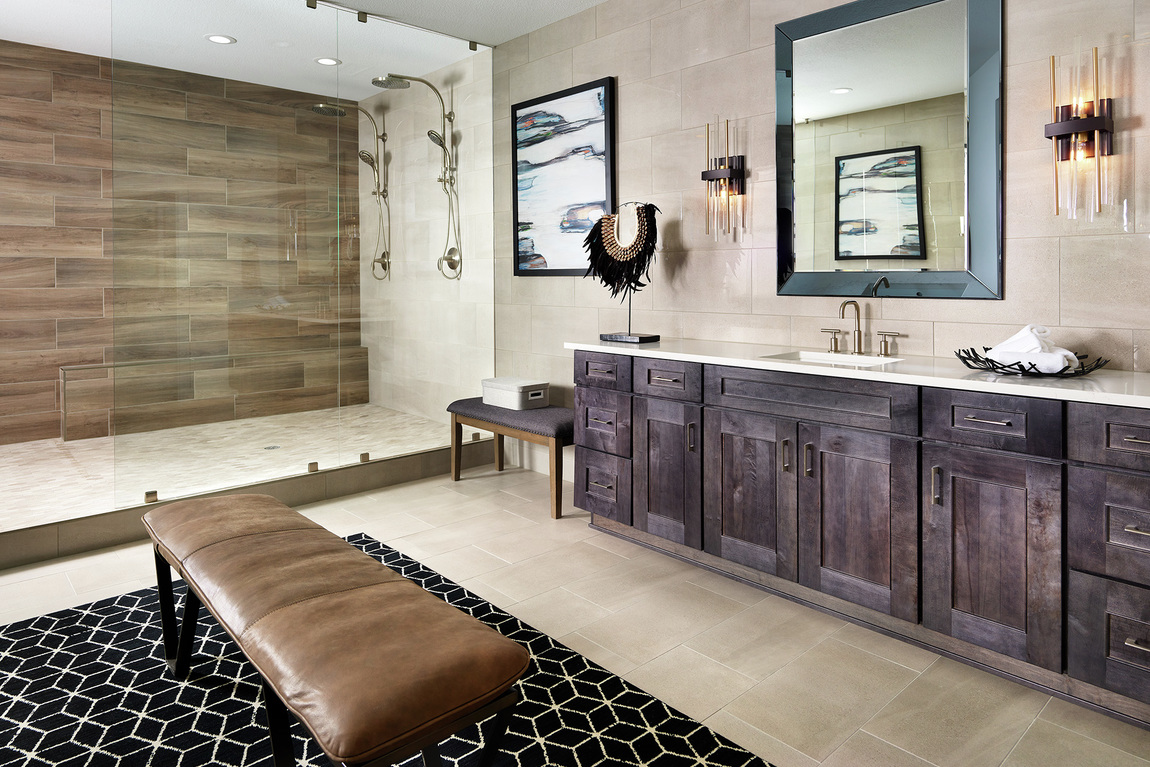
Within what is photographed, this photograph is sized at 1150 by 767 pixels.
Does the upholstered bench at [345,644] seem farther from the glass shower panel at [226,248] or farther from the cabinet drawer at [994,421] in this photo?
the glass shower panel at [226,248]

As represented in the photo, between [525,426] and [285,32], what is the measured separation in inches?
95.5

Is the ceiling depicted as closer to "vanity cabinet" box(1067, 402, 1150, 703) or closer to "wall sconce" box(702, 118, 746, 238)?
"wall sconce" box(702, 118, 746, 238)

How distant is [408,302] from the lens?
4.35 meters

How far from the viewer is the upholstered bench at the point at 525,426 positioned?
380 centimetres

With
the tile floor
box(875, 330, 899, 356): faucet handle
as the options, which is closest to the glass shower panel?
the tile floor

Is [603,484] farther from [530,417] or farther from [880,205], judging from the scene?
[880,205]

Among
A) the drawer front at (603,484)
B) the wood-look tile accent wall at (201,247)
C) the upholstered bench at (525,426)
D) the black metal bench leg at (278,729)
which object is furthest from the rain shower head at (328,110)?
the black metal bench leg at (278,729)

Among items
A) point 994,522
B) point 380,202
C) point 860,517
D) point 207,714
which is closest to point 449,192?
point 380,202

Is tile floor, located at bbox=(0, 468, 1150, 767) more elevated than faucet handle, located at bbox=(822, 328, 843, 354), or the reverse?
faucet handle, located at bbox=(822, 328, 843, 354)

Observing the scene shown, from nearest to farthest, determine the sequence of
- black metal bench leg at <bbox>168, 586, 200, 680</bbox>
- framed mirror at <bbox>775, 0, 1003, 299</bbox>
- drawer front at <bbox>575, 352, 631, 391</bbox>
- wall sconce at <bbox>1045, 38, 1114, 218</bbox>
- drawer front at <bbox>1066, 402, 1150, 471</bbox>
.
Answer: drawer front at <bbox>1066, 402, 1150, 471</bbox> → black metal bench leg at <bbox>168, 586, 200, 680</bbox> → wall sconce at <bbox>1045, 38, 1114, 218</bbox> → framed mirror at <bbox>775, 0, 1003, 299</bbox> → drawer front at <bbox>575, 352, 631, 391</bbox>

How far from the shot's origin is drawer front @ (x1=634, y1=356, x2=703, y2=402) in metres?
2.98

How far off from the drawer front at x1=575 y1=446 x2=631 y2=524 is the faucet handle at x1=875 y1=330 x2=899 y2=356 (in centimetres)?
118

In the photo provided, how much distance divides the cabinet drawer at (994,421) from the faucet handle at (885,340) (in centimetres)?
59

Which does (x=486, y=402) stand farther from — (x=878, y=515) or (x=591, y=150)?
(x=878, y=515)
